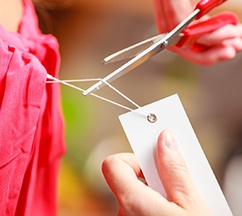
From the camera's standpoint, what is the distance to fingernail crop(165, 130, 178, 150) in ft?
1.20

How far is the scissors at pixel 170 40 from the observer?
1.22 ft

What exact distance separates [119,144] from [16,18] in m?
0.24

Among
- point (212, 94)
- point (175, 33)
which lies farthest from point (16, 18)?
point (212, 94)

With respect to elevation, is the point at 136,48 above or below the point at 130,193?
above

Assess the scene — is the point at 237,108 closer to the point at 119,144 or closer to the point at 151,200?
the point at 119,144

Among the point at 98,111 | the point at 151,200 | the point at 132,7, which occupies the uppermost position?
the point at 132,7

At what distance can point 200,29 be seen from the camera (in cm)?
47

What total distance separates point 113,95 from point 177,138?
24 cm

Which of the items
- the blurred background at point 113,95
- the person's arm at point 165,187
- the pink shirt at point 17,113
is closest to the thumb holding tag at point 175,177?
the person's arm at point 165,187

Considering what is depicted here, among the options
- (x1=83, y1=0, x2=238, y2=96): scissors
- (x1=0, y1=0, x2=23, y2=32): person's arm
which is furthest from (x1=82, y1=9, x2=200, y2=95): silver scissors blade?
(x1=0, y1=0, x2=23, y2=32): person's arm

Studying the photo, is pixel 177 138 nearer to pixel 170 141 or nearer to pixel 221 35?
pixel 170 141

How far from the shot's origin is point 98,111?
603 millimetres

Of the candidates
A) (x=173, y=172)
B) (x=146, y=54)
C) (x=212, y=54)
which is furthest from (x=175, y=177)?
(x=212, y=54)

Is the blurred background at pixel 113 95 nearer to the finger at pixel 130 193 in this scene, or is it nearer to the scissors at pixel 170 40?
the scissors at pixel 170 40
